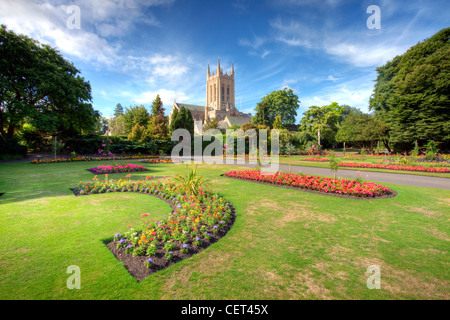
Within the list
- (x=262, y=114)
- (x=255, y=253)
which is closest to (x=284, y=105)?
(x=262, y=114)

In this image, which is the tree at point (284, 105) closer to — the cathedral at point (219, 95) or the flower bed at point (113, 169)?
the cathedral at point (219, 95)

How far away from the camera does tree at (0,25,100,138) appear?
16.7 metres

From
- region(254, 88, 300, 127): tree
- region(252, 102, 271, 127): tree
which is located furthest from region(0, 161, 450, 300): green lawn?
region(254, 88, 300, 127): tree

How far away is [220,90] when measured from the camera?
8206cm

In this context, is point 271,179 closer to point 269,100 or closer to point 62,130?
point 62,130

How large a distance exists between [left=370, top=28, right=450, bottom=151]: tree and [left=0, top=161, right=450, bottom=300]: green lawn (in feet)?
78.4

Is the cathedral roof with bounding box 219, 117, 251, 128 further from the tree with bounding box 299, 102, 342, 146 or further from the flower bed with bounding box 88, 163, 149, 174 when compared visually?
the flower bed with bounding box 88, 163, 149, 174

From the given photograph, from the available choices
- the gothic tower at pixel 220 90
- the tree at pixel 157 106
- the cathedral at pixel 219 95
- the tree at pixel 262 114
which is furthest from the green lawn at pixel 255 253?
the gothic tower at pixel 220 90

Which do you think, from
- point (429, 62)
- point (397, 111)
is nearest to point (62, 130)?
point (397, 111)

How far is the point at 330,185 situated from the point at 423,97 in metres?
25.8

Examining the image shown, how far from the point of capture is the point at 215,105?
82688 mm

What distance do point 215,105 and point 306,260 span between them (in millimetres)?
83489

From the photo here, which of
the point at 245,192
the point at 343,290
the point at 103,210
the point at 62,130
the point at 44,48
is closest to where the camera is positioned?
the point at 343,290
